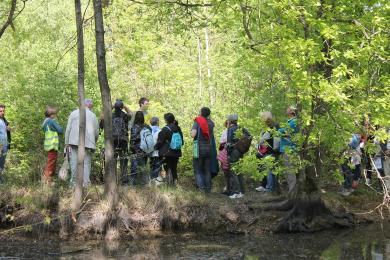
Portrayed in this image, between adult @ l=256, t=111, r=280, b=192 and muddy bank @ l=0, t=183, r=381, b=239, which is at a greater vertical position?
adult @ l=256, t=111, r=280, b=192

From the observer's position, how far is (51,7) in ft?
106

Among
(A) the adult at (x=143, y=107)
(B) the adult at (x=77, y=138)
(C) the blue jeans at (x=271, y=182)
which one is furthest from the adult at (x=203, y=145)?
(B) the adult at (x=77, y=138)

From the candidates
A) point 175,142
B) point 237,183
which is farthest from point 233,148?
point 175,142

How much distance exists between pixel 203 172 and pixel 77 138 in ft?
10.2

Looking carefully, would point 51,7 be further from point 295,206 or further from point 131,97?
point 295,206

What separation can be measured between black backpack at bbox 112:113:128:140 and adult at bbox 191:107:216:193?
1.54m

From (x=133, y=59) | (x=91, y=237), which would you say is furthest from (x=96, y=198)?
(x=133, y=59)

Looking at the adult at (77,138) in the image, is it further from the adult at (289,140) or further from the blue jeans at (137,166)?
the adult at (289,140)

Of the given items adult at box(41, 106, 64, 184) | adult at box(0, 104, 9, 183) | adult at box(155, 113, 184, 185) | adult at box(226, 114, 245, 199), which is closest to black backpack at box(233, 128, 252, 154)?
adult at box(226, 114, 245, 199)

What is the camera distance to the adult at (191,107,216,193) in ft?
47.2

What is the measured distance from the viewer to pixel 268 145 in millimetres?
14320

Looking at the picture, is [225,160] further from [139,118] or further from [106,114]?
[106,114]

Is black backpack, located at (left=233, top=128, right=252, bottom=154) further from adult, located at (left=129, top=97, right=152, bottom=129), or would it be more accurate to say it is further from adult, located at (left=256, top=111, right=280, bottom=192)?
adult, located at (left=129, top=97, right=152, bottom=129)

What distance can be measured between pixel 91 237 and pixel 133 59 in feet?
57.1
